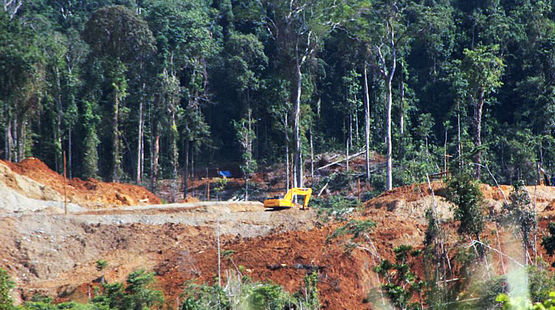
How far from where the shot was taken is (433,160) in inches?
1582

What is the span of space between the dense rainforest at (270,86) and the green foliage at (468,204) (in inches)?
800

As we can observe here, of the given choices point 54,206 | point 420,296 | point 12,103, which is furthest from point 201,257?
point 12,103

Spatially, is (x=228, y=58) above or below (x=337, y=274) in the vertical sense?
above

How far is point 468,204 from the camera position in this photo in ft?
→ 55.6

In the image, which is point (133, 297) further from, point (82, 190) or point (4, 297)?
point (82, 190)

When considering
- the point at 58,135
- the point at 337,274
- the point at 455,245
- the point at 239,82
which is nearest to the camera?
the point at 455,245

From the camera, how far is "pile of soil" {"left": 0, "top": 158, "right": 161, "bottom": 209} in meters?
32.7

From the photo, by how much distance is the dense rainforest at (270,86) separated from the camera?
39375 millimetres

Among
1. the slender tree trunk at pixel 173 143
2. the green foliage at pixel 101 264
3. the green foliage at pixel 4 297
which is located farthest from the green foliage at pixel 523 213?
the slender tree trunk at pixel 173 143

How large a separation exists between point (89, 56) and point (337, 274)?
104 ft

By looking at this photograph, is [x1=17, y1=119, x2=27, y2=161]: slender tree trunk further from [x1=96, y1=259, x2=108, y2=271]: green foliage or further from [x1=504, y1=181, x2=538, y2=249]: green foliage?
[x1=504, y1=181, x2=538, y2=249]: green foliage

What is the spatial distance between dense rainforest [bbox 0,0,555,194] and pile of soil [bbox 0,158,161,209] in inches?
222

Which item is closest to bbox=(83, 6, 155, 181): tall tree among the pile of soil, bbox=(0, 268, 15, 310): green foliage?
the pile of soil

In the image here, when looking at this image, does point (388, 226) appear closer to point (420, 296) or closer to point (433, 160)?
point (420, 296)
